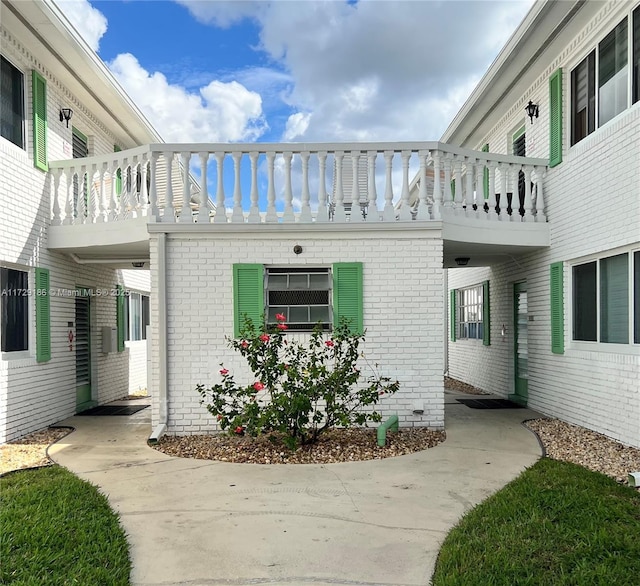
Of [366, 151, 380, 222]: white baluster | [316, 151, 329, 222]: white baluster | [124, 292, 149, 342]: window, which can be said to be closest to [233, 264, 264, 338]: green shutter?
[316, 151, 329, 222]: white baluster

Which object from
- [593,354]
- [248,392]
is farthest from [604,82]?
[248,392]

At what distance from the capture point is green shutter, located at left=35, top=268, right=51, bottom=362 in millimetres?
7914

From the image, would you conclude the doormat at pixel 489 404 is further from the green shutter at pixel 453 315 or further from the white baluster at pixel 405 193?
the green shutter at pixel 453 315

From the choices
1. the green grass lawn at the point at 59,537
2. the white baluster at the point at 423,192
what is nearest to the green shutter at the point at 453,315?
the white baluster at the point at 423,192

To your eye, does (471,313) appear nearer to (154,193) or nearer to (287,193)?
(287,193)

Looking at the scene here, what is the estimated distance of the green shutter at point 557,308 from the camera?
815cm

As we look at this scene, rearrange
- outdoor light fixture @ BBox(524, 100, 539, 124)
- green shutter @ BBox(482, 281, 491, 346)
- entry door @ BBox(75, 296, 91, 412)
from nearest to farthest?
outdoor light fixture @ BBox(524, 100, 539, 124)
entry door @ BBox(75, 296, 91, 412)
green shutter @ BBox(482, 281, 491, 346)

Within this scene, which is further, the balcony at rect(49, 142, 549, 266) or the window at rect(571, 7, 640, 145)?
the balcony at rect(49, 142, 549, 266)

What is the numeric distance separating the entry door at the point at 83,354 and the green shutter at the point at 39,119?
8.90 feet

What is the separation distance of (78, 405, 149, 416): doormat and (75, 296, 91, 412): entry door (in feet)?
0.71

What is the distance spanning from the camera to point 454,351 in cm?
1452

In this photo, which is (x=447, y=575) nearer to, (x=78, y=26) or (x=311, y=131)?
(x=78, y=26)

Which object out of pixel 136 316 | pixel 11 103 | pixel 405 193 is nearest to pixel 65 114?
pixel 11 103

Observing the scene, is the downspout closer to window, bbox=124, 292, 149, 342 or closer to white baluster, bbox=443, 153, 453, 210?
white baluster, bbox=443, 153, 453, 210
